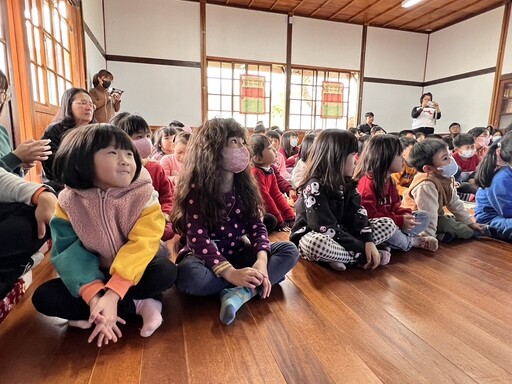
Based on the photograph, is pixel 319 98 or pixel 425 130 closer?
pixel 425 130

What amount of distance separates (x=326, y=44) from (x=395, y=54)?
1.62 meters

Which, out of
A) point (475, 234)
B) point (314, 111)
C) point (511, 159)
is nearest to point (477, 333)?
point (475, 234)

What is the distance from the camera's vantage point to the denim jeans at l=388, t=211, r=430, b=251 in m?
1.67

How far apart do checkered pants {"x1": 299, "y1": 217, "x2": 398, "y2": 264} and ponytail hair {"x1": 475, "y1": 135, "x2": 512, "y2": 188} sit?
0.91 m

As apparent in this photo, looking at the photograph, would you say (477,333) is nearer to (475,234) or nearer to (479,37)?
(475,234)

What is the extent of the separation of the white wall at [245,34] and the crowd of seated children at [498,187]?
4781 millimetres

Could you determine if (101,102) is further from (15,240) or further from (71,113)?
(15,240)

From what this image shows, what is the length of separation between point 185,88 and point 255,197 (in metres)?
5.02

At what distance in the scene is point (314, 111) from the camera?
21.6 ft

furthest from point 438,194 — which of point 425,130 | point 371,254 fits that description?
point 425,130

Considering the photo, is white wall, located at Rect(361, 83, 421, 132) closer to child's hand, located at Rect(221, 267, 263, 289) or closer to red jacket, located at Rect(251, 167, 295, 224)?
red jacket, located at Rect(251, 167, 295, 224)

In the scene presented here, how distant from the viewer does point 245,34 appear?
19.2 feet

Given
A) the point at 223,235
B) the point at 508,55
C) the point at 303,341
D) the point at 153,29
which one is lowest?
the point at 303,341

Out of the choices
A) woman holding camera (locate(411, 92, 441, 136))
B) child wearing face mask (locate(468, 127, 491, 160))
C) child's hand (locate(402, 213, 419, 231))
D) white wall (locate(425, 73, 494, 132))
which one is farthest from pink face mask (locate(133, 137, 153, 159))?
white wall (locate(425, 73, 494, 132))
